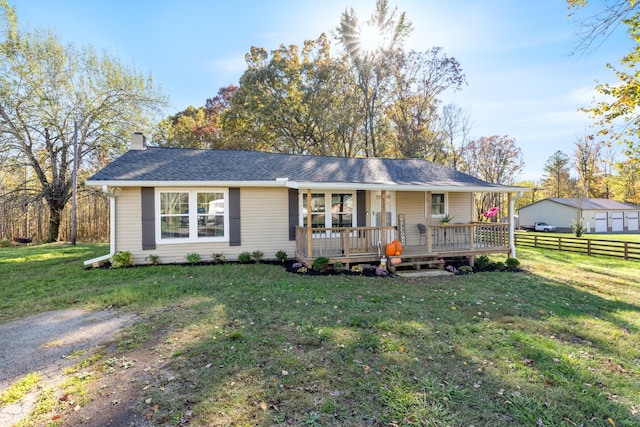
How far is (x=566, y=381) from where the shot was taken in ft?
10.4

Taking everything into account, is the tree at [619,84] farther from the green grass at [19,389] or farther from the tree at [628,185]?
the tree at [628,185]

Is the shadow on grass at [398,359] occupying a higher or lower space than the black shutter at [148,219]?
lower

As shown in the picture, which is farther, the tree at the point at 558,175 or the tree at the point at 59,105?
the tree at the point at 558,175

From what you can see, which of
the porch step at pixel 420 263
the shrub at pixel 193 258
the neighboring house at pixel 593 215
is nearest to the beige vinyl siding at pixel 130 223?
the shrub at pixel 193 258

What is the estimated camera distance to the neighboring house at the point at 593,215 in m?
28.4

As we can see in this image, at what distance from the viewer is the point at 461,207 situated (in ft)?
37.2

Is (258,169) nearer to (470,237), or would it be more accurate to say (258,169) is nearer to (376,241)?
(376,241)

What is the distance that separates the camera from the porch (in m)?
8.48

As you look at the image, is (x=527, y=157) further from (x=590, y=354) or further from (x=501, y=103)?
(x=590, y=354)

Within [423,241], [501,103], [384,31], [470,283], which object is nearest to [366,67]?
[384,31]

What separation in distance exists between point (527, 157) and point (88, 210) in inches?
1440

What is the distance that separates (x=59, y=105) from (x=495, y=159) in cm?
3402

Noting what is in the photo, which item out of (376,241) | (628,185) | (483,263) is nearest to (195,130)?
(376,241)

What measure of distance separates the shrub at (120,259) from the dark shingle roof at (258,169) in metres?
2.02
